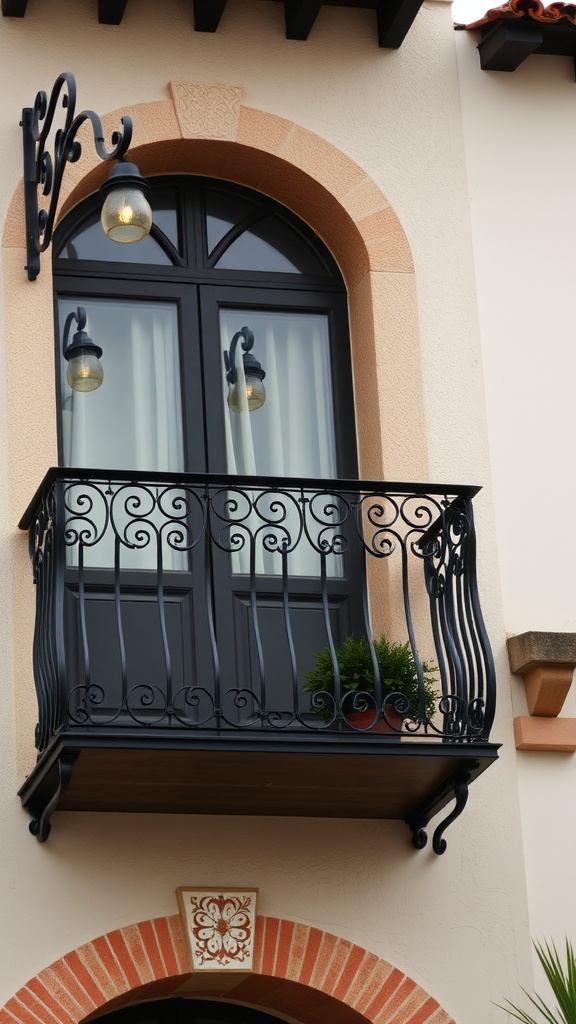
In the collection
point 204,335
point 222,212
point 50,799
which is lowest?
point 50,799

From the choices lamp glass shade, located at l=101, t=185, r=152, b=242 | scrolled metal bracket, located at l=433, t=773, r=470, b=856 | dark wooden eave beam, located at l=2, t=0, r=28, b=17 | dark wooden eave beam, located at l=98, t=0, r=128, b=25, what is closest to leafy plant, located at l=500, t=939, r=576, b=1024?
scrolled metal bracket, located at l=433, t=773, r=470, b=856

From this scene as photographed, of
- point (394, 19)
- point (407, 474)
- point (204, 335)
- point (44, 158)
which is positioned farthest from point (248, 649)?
point (394, 19)

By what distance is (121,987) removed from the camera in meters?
8.22

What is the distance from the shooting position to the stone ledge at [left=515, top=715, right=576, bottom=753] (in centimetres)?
899

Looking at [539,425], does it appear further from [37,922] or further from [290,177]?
[37,922]

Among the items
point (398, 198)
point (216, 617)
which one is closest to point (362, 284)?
point (398, 198)

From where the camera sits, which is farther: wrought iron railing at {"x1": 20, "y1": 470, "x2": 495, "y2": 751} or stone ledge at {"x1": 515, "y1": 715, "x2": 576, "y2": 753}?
stone ledge at {"x1": 515, "y1": 715, "x2": 576, "y2": 753}

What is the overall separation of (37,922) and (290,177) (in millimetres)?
4154

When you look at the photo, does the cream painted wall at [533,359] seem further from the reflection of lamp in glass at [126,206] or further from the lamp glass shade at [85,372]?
the reflection of lamp in glass at [126,206]

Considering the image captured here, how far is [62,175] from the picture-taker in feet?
29.2

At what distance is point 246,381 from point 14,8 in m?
2.32

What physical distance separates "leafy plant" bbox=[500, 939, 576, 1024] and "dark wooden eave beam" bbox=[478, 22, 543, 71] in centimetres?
480

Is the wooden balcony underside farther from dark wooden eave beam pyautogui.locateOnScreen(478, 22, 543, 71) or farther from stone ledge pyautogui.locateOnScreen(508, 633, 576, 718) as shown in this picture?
dark wooden eave beam pyautogui.locateOnScreen(478, 22, 543, 71)

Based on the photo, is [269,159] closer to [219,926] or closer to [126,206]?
[126,206]
